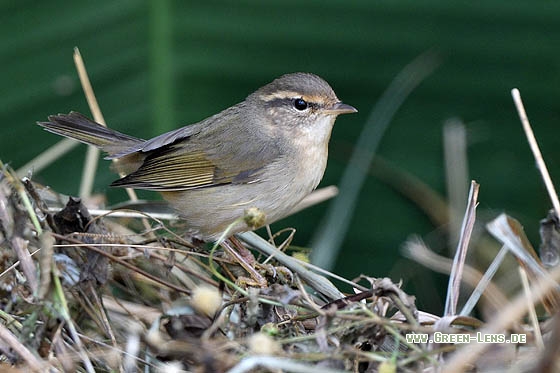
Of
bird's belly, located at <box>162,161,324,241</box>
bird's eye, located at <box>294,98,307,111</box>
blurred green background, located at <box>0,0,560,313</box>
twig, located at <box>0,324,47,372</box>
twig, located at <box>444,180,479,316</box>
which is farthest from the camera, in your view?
blurred green background, located at <box>0,0,560,313</box>

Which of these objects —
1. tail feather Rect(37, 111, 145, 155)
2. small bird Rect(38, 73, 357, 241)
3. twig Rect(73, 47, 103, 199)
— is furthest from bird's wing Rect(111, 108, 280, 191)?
twig Rect(73, 47, 103, 199)

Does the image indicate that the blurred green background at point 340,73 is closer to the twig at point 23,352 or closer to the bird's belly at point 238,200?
the bird's belly at point 238,200

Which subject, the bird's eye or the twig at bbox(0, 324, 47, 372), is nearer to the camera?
the twig at bbox(0, 324, 47, 372)

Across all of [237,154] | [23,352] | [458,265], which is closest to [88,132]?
[237,154]

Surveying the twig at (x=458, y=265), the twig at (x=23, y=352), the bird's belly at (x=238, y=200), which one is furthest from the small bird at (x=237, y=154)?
the twig at (x=23, y=352)

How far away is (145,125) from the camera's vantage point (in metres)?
4.94

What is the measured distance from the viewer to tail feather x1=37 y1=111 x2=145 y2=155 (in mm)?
3784

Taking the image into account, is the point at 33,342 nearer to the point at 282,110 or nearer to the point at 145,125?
the point at 282,110

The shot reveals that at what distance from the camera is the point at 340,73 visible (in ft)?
15.3

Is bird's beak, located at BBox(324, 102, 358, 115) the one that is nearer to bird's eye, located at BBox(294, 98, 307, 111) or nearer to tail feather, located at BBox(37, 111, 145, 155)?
bird's eye, located at BBox(294, 98, 307, 111)

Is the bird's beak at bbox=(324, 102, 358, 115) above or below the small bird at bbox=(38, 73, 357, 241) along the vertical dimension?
above

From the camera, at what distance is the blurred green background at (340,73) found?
4.48 meters

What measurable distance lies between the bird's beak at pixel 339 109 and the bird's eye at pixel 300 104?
110 mm

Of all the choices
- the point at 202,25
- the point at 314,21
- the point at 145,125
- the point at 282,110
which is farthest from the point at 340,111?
the point at 145,125
